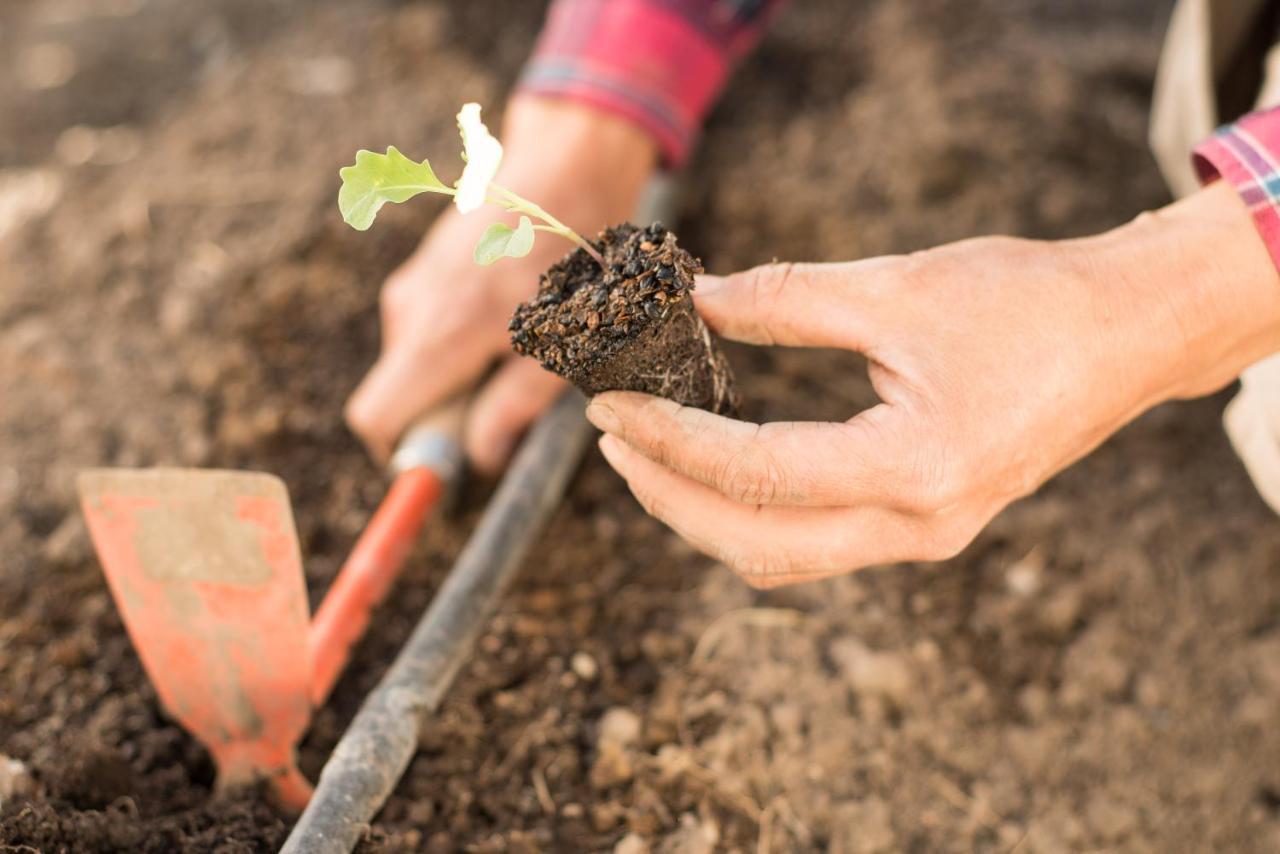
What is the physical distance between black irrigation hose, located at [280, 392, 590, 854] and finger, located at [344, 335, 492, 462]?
6.5 inches

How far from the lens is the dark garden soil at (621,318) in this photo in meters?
0.97

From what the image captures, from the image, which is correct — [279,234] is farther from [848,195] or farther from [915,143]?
[915,143]

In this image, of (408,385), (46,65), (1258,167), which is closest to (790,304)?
(1258,167)

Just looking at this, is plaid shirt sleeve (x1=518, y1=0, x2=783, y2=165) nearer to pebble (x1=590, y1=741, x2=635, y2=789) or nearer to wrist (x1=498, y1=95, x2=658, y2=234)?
wrist (x1=498, y1=95, x2=658, y2=234)

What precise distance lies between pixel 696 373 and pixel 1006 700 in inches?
30.1

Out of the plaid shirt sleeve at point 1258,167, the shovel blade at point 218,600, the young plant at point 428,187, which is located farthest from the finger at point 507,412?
the plaid shirt sleeve at point 1258,167

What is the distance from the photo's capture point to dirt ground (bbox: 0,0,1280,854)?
1.33 metres

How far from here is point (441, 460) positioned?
62.2 inches

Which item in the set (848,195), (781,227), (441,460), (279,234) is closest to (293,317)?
(279,234)

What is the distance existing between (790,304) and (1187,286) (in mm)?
439

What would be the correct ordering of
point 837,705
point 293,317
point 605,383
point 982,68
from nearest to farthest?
point 605,383
point 837,705
point 293,317
point 982,68

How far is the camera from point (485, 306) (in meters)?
1.66

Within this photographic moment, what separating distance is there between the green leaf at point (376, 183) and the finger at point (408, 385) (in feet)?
2.41

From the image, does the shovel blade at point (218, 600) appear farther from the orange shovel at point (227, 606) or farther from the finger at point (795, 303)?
the finger at point (795, 303)
